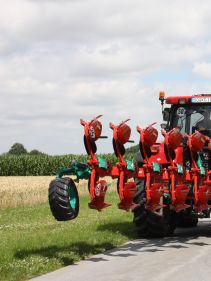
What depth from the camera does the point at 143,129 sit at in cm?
922

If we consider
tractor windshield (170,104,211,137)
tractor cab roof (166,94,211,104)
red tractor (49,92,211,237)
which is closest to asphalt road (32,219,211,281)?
red tractor (49,92,211,237)

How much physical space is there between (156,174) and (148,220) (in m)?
1.44

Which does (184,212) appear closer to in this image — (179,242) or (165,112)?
(179,242)

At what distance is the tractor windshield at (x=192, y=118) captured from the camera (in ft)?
37.8

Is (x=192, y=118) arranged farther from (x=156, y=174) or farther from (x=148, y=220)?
(x=156, y=174)

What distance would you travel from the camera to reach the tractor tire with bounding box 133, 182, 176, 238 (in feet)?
33.1

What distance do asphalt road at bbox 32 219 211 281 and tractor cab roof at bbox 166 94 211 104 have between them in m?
2.78

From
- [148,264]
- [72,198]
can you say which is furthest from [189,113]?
[148,264]

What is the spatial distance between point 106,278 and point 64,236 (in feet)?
11.3

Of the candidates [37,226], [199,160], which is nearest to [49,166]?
[37,226]

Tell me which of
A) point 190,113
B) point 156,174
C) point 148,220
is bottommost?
point 148,220

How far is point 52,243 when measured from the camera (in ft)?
31.3

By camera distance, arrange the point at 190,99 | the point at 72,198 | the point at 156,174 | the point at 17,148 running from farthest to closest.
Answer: the point at 17,148 → the point at 190,99 → the point at 156,174 → the point at 72,198

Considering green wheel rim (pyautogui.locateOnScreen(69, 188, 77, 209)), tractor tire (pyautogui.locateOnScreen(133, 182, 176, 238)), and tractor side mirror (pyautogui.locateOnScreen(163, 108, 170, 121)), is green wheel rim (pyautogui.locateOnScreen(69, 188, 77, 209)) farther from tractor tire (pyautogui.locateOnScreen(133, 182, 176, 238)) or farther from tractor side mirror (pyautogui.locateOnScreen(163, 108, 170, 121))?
tractor side mirror (pyautogui.locateOnScreen(163, 108, 170, 121))
